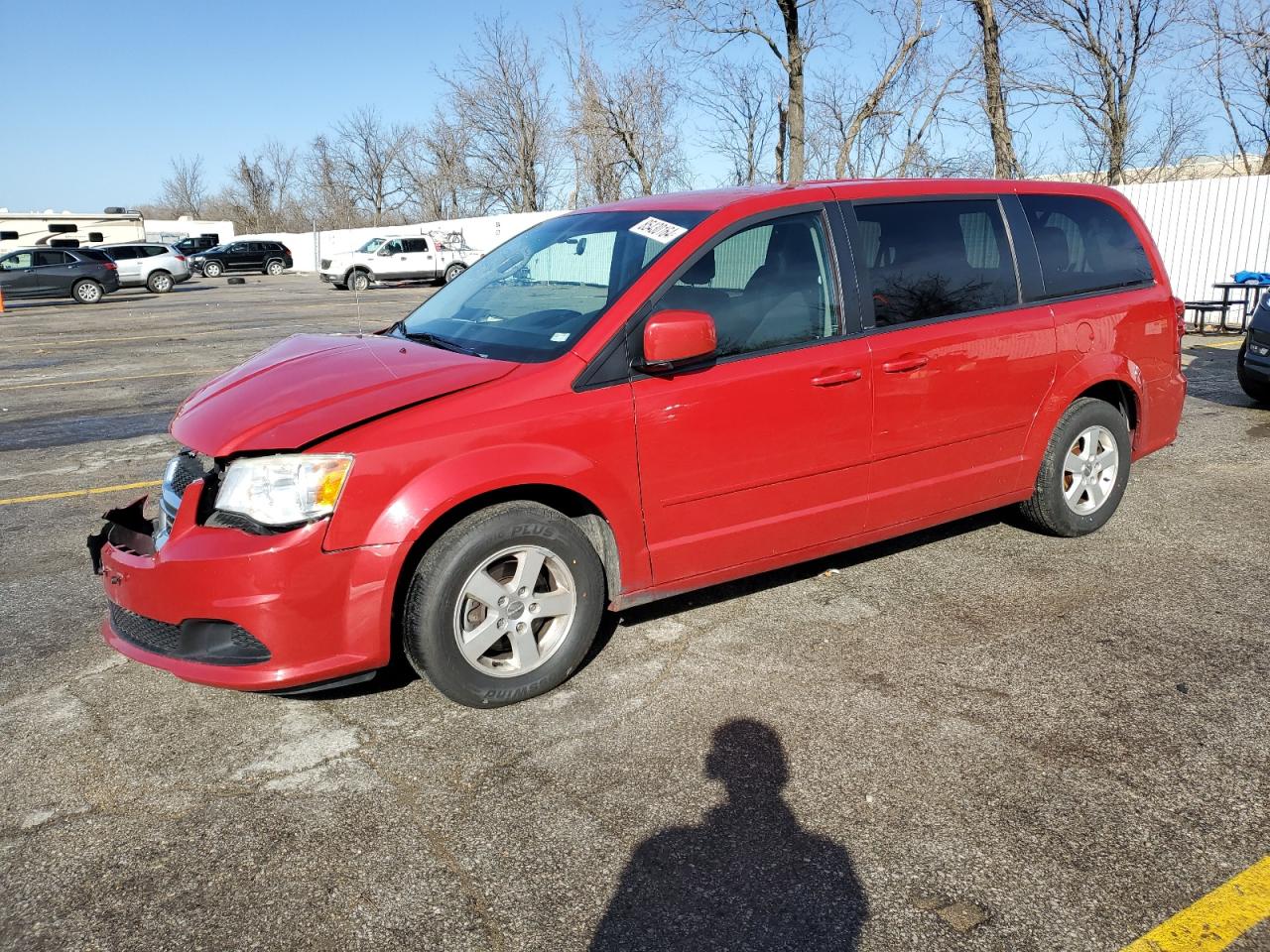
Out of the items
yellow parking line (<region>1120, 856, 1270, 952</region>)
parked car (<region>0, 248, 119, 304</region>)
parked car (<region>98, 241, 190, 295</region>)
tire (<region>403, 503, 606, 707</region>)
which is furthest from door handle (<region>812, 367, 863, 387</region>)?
parked car (<region>98, 241, 190, 295</region>)

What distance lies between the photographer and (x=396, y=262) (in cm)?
3347

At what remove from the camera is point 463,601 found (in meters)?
3.35

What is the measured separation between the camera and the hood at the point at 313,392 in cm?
322

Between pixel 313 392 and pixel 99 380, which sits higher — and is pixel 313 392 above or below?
above

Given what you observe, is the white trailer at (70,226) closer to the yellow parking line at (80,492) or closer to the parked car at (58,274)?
the parked car at (58,274)

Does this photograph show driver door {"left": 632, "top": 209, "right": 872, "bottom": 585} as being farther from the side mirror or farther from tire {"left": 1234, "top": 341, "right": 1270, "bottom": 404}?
tire {"left": 1234, "top": 341, "right": 1270, "bottom": 404}

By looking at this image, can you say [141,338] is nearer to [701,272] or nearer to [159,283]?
[701,272]

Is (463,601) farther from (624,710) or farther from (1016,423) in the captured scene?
(1016,423)

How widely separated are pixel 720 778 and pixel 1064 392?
293 centimetres

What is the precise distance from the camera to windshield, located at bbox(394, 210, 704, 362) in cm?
377

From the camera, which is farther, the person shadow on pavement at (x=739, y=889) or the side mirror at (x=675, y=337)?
the side mirror at (x=675, y=337)

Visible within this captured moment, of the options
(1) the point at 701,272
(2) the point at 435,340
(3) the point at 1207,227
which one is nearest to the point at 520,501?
(2) the point at 435,340

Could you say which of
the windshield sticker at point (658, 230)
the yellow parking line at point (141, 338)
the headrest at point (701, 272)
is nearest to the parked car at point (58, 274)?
the yellow parking line at point (141, 338)

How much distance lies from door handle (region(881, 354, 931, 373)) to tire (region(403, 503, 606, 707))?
61.0 inches
